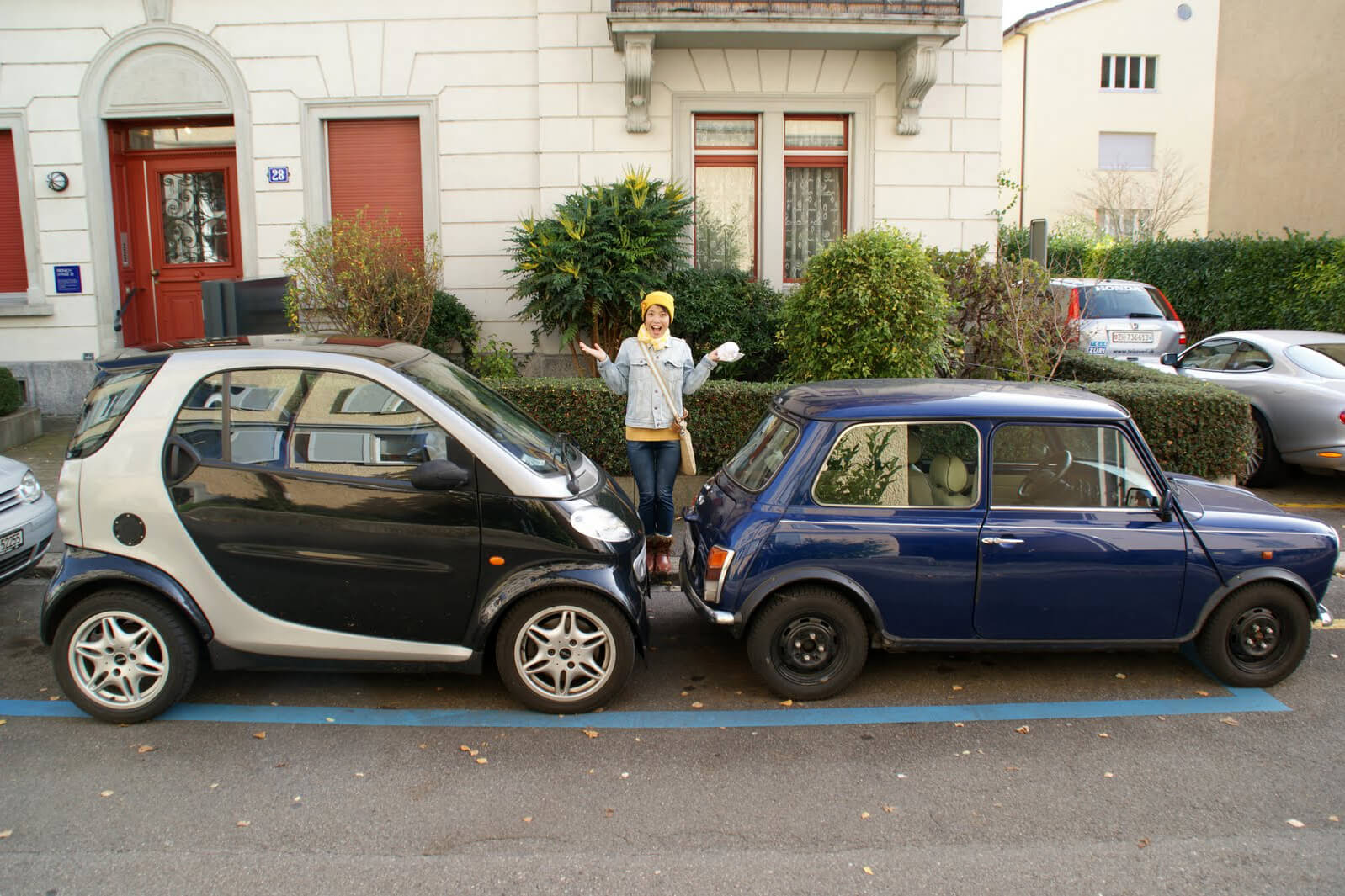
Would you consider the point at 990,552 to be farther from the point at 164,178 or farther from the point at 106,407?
the point at 164,178

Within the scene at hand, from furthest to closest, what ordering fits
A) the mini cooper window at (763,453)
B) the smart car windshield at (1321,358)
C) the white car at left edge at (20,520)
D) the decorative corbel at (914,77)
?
the decorative corbel at (914,77) → the smart car windshield at (1321,358) → the white car at left edge at (20,520) → the mini cooper window at (763,453)

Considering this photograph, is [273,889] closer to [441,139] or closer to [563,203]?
[563,203]

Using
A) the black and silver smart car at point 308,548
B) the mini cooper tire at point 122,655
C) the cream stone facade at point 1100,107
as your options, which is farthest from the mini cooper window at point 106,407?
the cream stone facade at point 1100,107

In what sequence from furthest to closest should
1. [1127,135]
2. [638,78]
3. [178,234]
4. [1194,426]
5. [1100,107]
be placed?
[1127,135]
[1100,107]
[178,234]
[638,78]
[1194,426]

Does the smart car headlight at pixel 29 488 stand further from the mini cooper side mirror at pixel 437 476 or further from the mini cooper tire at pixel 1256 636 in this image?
the mini cooper tire at pixel 1256 636

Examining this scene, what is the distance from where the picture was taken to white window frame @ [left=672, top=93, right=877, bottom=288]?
11.6m

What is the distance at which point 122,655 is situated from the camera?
4527 millimetres

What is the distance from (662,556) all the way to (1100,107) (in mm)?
37197

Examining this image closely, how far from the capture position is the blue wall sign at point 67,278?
11805 millimetres

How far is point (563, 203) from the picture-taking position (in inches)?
445

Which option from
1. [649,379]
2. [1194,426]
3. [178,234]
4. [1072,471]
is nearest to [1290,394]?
[1194,426]

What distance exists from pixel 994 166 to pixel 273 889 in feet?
35.8

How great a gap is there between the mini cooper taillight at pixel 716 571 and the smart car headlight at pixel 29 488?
4264mm

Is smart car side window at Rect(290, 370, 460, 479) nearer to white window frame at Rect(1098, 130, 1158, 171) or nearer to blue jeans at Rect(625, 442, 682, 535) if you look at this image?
blue jeans at Rect(625, 442, 682, 535)
